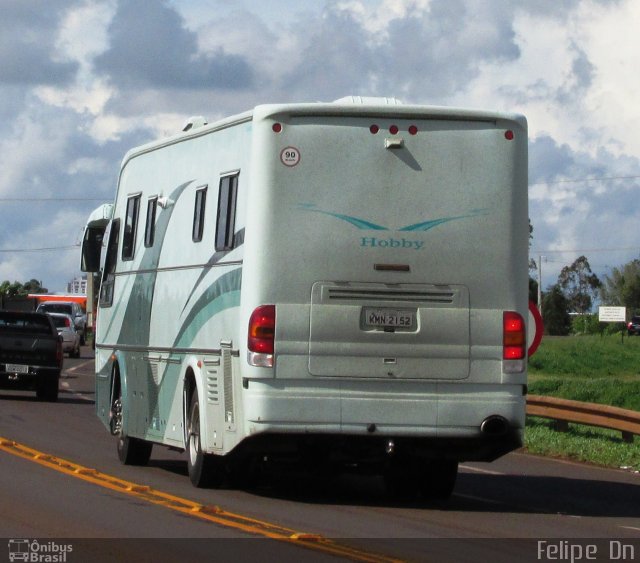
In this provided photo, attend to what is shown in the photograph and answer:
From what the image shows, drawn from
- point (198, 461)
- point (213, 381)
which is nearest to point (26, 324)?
point (198, 461)

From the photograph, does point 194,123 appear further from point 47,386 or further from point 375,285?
point 47,386

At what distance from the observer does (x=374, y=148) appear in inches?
520

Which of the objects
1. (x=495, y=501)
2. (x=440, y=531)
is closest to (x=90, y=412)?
(x=495, y=501)

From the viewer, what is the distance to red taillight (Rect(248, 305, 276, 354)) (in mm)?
12969

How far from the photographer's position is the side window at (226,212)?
13.8 m

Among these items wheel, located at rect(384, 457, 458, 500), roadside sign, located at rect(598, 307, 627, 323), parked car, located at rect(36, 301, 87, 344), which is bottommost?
wheel, located at rect(384, 457, 458, 500)

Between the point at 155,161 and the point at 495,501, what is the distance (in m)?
5.31

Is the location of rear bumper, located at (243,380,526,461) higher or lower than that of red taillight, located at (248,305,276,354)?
lower

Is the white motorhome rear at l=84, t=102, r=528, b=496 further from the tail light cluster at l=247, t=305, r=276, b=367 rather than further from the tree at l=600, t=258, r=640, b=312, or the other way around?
the tree at l=600, t=258, r=640, b=312

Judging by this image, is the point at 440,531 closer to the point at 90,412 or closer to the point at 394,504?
the point at 394,504

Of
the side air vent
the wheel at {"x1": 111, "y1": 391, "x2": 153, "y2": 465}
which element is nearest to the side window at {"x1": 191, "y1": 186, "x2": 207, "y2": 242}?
the side air vent

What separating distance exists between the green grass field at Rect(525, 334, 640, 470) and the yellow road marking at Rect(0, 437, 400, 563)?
7.21 metres

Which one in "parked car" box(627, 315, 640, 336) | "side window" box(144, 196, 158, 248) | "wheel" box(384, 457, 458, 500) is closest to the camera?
"wheel" box(384, 457, 458, 500)
